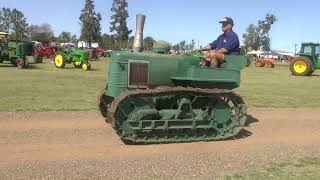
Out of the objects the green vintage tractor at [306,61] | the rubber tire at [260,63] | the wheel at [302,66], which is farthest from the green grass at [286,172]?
the rubber tire at [260,63]

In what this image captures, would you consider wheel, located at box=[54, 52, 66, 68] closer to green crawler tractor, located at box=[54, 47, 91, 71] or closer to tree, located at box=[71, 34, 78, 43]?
green crawler tractor, located at box=[54, 47, 91, 71]

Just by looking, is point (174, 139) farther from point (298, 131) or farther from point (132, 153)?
point (298, 131)

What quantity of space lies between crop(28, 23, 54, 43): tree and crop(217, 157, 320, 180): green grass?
92896 millimetres

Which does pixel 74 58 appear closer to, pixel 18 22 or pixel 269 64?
pixel 269 64

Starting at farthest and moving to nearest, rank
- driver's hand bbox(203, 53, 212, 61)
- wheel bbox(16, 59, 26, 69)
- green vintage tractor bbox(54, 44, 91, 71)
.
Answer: green vintage tractor bbox(54, 44, 91, 71) < wheel bbox(16, 59, 26, 69) < driver's hand bbox(203, 53, 212, 61)

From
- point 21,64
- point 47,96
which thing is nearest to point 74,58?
point 21,64

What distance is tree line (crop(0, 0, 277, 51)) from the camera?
3607 inches

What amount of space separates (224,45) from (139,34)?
181 cm

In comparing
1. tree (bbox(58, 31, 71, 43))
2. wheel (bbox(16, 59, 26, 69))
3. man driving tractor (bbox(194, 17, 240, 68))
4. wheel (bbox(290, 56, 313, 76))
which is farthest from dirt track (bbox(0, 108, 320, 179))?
tree (bbox(58, 31, 71, 43))

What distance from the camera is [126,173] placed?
6.91 metres

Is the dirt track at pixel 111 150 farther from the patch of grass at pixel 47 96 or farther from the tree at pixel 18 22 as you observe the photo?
the tree at pixel 18 22

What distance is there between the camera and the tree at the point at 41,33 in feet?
324

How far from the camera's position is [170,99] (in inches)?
371

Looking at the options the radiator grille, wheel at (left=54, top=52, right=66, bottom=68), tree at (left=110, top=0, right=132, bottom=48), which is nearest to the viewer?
the radiator grille
